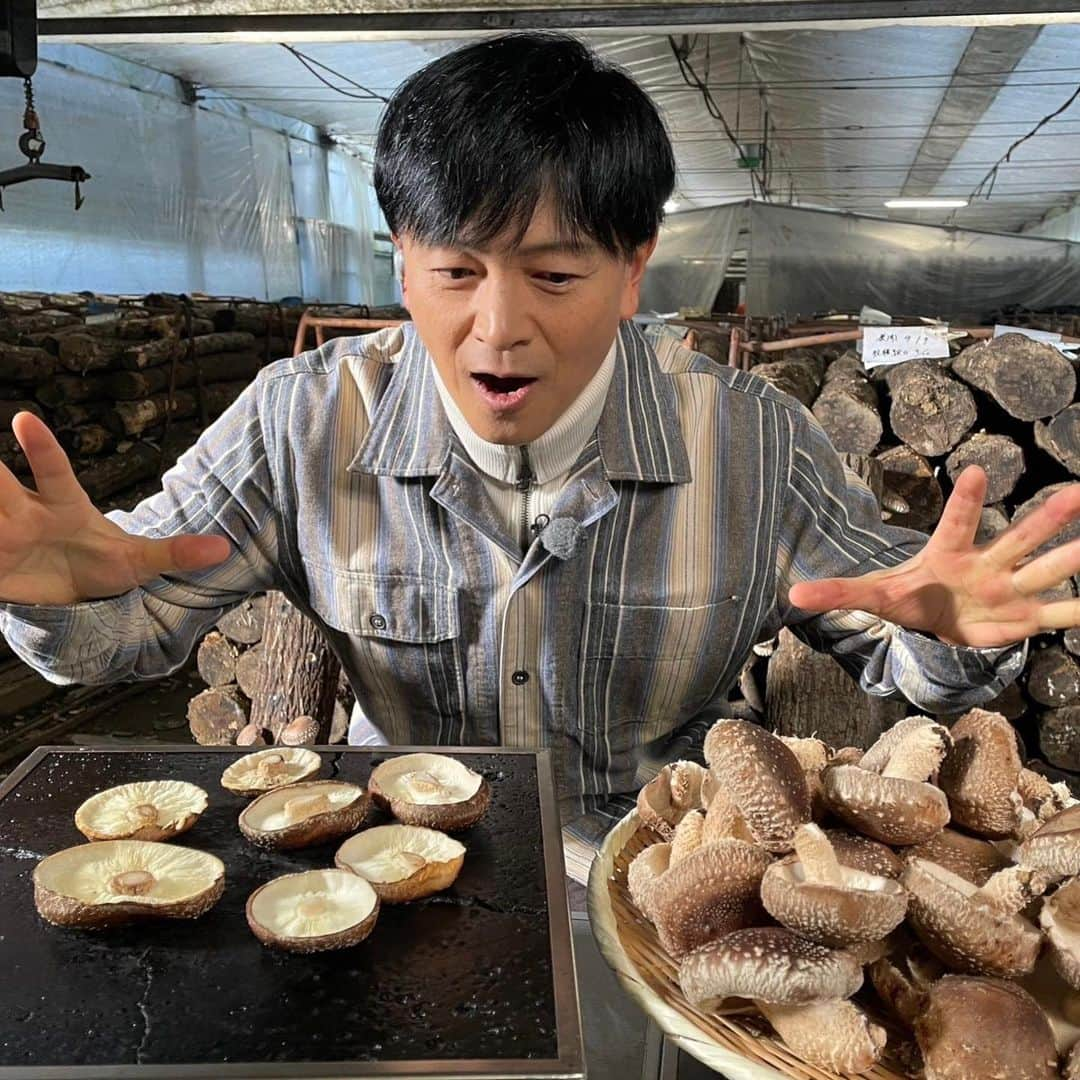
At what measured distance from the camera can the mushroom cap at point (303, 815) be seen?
40.8 inches

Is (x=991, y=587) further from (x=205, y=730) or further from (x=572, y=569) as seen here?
(x=205, y=730)

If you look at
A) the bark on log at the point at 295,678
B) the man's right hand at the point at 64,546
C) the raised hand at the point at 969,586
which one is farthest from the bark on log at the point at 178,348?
the raised hand at the point at 969,586

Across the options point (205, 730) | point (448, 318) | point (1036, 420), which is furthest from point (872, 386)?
point (205, 730)

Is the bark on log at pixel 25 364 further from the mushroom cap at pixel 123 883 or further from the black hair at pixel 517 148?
the mushroom cap at pixel 123 883

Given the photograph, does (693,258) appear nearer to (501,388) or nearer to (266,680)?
(266,680)

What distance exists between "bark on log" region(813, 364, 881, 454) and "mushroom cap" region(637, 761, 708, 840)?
2.23m

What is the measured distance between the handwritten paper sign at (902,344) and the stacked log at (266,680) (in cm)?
208

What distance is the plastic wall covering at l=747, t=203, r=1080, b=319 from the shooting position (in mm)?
10109

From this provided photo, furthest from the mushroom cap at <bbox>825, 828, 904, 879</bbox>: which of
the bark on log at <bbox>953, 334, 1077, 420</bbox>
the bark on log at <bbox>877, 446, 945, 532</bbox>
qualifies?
the bark on log at <bbox>953, 334, 1077, 420</bbox>

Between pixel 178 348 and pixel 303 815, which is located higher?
pixel 178 348

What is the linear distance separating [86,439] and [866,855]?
16.9 feet

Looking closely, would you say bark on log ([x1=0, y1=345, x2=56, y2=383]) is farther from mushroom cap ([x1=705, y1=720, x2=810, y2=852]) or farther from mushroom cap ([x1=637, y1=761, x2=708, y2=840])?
mushroom cap ([x1=705, y1=720, x2=810, y2=852])

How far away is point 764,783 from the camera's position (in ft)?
3.29

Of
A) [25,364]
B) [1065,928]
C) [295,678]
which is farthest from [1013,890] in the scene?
[25,364]
